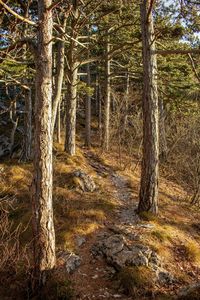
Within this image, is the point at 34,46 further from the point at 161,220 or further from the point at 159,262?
the point at 161,220

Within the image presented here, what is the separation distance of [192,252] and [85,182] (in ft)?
15.2

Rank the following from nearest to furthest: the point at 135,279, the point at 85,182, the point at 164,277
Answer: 1. the point at 135,279
2. the point at 164,277
3. the point at 85,182

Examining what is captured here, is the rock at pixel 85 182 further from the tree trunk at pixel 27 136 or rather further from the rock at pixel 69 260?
the rock at pixel 69 260

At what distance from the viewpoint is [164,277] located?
5980mm

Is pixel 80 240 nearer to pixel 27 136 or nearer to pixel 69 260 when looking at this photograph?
pixel 69 260

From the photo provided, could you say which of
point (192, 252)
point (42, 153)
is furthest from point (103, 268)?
point (42, 153)

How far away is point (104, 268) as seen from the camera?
634cm

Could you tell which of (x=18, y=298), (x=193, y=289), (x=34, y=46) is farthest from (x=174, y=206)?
(x=34, y=46)

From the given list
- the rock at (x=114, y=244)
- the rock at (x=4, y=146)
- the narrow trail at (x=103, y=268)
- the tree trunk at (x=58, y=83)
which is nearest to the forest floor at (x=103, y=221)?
the narrow trail at (x=103, y=268)

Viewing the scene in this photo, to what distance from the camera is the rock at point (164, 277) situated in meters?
5.90

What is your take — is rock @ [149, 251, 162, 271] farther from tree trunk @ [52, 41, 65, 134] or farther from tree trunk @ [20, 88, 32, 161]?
tree trunk @ [20, 88, 32, 161]

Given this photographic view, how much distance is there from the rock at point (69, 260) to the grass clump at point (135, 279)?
1.01m

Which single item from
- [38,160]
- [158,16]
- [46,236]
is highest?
[158,16]

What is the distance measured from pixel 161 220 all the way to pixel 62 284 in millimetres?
3792
